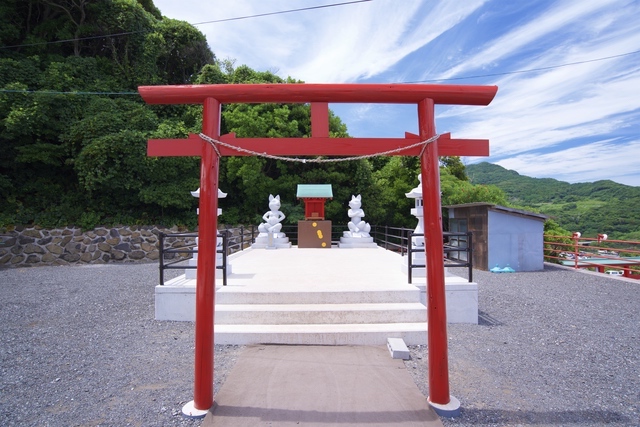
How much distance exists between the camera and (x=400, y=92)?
9.58 ft

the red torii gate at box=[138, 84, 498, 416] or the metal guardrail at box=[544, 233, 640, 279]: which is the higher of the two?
Answer: the red torii gate at box=[138, 84, 498, 416]

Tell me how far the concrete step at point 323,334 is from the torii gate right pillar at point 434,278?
4.19 ft

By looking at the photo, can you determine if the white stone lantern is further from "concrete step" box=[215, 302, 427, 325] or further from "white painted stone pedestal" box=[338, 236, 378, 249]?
"white painted stone pedestal" box=[338, 236, 378, 249]

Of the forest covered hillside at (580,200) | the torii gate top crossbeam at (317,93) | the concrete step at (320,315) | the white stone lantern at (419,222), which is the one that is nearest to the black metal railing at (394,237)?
the white stone lantern at (419,222)

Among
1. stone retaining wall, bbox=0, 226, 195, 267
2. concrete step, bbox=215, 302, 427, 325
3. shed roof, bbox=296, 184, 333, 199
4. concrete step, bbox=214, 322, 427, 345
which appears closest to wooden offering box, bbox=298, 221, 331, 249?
shed roof, bbox=296, 184, 333, 199

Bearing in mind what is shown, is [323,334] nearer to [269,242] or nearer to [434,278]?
[434,278]

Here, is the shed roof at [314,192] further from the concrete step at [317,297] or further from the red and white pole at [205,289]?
the red and white pole at [205,289]

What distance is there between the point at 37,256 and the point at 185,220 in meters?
5.02

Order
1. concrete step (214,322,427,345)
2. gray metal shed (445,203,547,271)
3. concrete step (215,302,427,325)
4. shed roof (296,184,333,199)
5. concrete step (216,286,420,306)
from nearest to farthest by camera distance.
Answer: concrete step (214,322,427,345) → concrete step (215,302,427,325) → concrete step (216,286,420,306) → gray metal shed (445,203,547,271) → shed roof (296,184,333,199)

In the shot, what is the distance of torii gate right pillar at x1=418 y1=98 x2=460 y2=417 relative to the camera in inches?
106

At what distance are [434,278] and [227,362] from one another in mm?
2319

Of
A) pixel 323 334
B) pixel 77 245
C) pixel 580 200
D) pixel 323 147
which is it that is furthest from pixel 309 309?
pixel 580 200

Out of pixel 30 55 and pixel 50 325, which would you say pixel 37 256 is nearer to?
pixel 30 55

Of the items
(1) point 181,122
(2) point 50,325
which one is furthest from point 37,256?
(2) point 50,325
